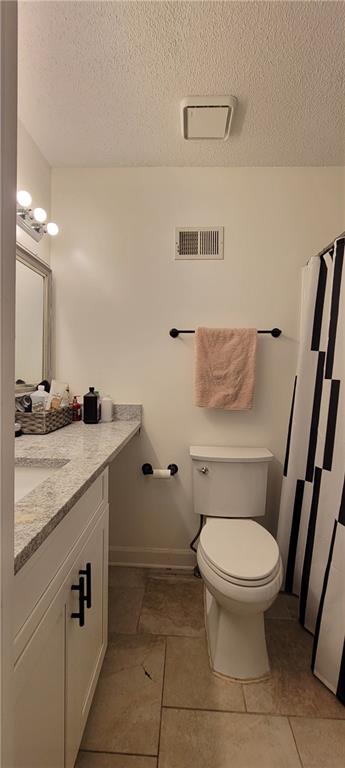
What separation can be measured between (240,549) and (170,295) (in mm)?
1308

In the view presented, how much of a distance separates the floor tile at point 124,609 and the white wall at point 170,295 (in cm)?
24

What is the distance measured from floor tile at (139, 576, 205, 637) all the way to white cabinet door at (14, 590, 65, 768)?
78 cm

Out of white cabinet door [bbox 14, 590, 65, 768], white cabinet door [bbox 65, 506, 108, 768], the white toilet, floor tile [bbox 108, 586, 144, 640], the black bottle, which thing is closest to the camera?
white cabinet door [bbox 14, 590, 65, 768]

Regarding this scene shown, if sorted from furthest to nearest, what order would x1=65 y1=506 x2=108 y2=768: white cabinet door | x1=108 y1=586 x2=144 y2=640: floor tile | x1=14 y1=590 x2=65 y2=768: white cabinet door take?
x1=108 y1=586 x2=144 y2=640: floor tile < x1=65 y1=506 x2=108 y2=768: white cabinet door < x1=14 y1=590 x2=65 y2=768: white cabinet door

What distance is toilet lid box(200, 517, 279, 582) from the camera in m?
1.29

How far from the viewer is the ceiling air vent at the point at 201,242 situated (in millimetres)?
1993

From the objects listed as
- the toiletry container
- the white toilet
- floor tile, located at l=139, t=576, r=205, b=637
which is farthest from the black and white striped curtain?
the toiletry container

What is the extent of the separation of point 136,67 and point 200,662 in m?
2.27

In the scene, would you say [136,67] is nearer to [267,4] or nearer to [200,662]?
[267,4]

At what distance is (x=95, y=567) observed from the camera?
117 centimetres

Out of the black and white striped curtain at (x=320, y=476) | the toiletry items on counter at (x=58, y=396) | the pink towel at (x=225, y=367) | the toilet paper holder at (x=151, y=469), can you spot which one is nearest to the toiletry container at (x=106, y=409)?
the toiletry items on counter at (x=58, y=396)

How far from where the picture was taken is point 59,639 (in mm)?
833

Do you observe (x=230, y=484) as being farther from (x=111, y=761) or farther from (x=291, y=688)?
(x=111, y=761)

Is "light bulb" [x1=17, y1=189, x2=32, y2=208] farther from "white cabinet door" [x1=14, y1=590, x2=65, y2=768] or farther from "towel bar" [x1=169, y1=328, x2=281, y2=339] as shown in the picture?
"white cabinet door" [x1=14, y1=590, x2=65, y2=768]
